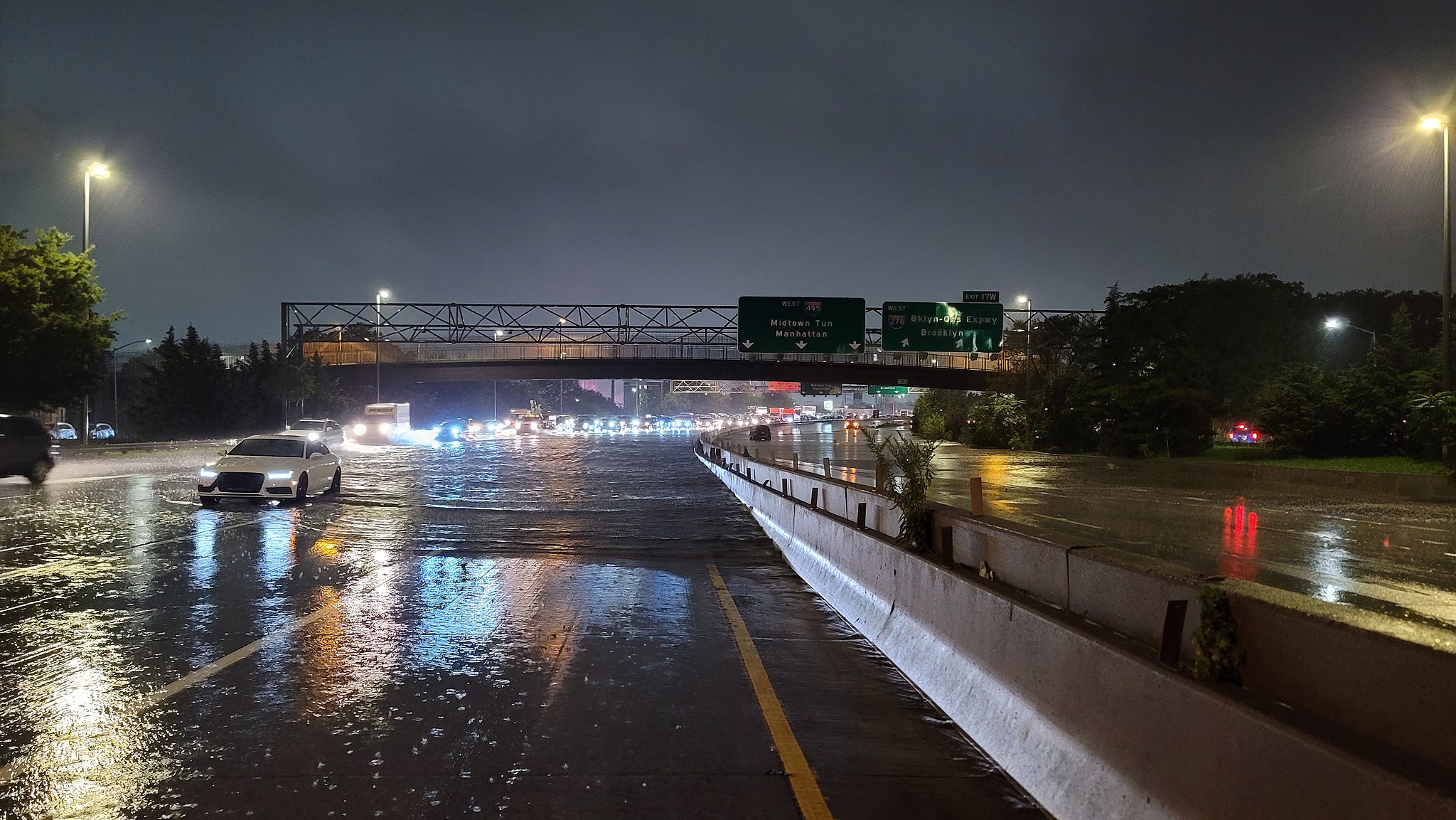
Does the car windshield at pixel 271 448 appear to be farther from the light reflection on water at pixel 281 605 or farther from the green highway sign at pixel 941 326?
the green highway sign at pixel 941 326

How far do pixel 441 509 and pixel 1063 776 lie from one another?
19.0 meters

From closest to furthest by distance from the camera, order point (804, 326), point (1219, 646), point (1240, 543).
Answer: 1. point (1219, 646)
2. point (1240, 543)
3. point (804, 326)

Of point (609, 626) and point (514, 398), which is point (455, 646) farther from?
point (514, 398)

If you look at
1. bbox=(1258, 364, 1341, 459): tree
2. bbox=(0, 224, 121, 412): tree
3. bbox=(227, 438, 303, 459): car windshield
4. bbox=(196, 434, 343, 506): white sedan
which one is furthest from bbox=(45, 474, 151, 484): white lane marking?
bbox=(1258, 364, 1341, 459): tree

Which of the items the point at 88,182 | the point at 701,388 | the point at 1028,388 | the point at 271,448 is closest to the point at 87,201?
the point at 88,182

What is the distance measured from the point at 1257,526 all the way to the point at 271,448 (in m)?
19.6

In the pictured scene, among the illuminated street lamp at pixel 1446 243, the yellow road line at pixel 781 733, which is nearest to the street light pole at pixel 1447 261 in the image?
the illuminated street lamp at pixel 1446 243

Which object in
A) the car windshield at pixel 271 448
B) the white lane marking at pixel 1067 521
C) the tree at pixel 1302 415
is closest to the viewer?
the white lane marking at pixel 1067 521

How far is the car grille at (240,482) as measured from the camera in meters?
22.2

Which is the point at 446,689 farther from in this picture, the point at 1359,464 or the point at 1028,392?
the point at 1028,392

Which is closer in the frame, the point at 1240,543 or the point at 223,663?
the point at 223,663

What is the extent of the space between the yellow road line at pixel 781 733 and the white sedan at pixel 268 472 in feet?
49.8

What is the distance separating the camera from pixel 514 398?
476 ft

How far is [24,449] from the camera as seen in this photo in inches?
1070
